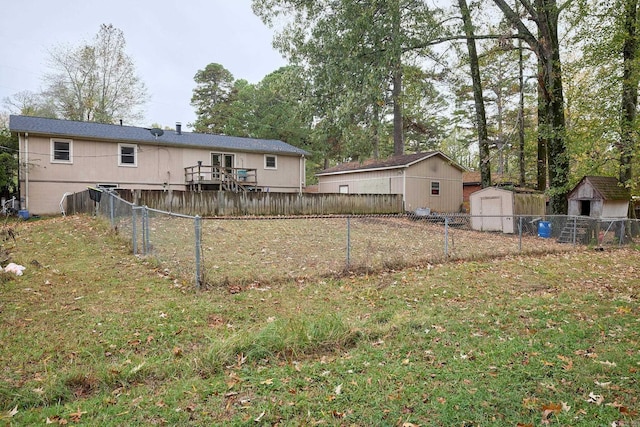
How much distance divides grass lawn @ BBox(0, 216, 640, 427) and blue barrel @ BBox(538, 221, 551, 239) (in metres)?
8.70

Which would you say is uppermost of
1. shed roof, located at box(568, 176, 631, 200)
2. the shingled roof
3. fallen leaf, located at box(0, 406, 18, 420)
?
the shingled roof

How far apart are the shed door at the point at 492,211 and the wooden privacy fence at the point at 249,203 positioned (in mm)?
5374

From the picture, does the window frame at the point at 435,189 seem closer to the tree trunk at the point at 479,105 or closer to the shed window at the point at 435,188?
the shed window at the point at 435,188

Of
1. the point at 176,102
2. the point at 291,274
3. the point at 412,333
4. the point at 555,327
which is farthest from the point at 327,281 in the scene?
the point at 176,102

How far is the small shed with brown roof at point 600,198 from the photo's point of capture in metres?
14.8

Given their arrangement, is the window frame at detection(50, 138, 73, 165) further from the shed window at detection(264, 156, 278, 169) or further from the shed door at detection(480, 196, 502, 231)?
the shed door at detection(480, 196, 502, 231)

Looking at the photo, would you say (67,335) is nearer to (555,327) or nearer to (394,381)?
(394,381)

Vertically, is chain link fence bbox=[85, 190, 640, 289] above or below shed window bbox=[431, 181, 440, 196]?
below

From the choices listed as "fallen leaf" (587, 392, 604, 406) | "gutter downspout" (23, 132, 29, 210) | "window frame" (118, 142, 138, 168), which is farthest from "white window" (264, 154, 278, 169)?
"fallen leaf" (587, 392, 604, 406)

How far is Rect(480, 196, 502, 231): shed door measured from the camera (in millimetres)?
17000

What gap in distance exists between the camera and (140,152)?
21.1 metres

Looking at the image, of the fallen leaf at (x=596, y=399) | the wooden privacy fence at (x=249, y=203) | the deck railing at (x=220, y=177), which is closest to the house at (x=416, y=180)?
the wooden privacy fence at (x=249, y=203)

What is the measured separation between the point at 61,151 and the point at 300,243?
1581 cm

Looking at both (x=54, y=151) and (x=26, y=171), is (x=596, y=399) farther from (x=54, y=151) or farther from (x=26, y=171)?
(x=54, y=151)
